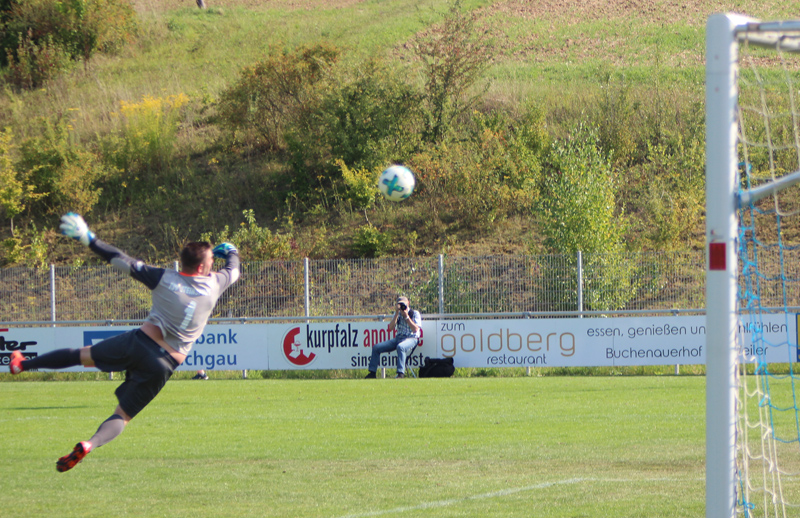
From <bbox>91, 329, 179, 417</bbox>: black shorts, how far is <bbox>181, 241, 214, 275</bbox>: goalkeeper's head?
2.21ft

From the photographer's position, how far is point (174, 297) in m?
6.60

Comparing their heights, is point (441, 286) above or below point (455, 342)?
above

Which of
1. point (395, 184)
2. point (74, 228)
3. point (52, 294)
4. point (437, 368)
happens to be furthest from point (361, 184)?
point (74, 228)

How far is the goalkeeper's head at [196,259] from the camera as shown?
22.2 ft

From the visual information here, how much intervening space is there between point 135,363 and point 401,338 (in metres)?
11.4

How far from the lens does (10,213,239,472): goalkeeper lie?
648 centimetres

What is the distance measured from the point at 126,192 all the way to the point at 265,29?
17642mm

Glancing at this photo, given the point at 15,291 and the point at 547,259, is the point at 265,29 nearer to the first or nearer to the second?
the point at 15,291

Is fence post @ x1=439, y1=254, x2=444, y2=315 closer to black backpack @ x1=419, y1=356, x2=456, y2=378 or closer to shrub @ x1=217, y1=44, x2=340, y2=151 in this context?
black backpack @ x1=419, y1=356, x2=456, y2=378

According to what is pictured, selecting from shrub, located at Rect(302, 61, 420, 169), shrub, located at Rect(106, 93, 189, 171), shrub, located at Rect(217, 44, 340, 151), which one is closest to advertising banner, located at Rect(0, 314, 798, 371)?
shrub, located at Rect(302, 61, 420, 169)

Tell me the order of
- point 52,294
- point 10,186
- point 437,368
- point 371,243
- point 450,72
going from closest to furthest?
point 437,368, point 52,294, point 371,243, point 10,186, point 450,72

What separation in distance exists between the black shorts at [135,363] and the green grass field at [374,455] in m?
0.83

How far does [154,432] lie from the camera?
992 cm

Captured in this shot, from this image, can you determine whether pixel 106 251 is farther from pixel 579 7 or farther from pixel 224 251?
pixel 579 7
